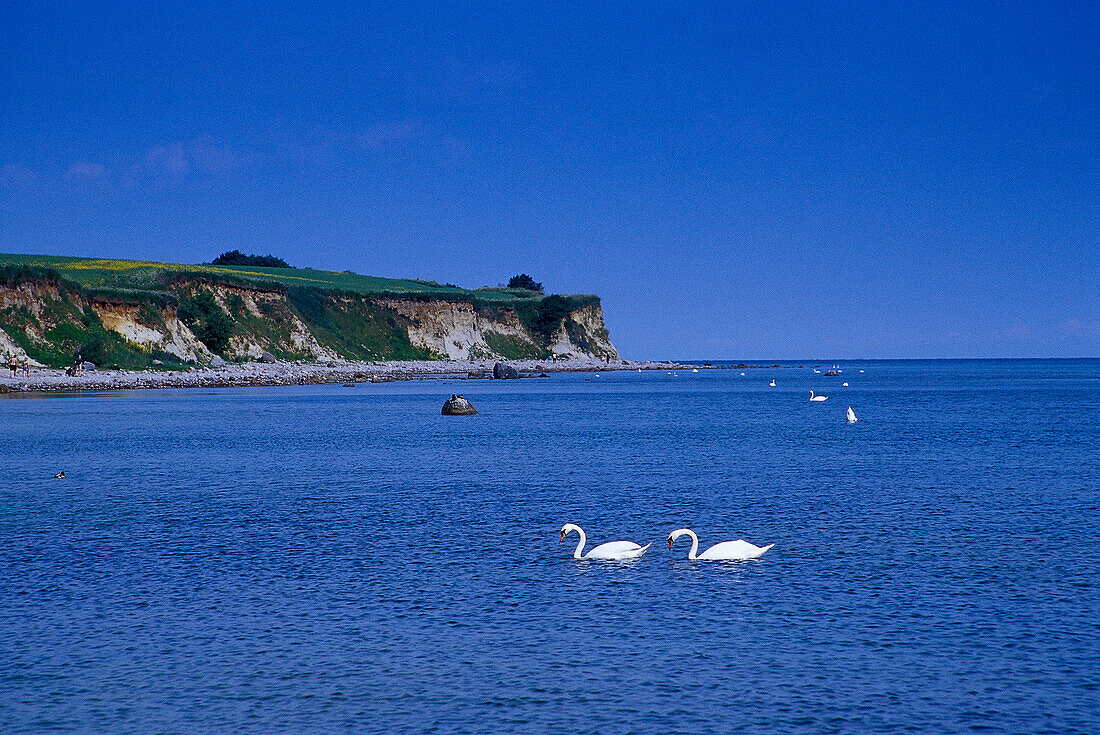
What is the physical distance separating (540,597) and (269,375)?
94.5 meters

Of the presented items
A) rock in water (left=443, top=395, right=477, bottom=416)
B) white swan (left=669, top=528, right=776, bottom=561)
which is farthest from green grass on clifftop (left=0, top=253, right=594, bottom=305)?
white swan (left=669, top=528, right=776, bottom=561)

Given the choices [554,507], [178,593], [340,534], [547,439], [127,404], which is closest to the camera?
[178,593]

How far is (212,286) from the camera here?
121m

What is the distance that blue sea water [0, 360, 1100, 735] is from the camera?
36.0 ft

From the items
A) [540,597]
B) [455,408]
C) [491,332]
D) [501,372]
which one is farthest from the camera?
[491,332]

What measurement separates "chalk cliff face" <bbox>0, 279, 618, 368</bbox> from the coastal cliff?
0.15 metres

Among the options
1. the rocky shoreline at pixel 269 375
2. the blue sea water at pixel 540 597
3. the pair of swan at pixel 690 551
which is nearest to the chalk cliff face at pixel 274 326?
the rocky shoreline at pixel 269 375

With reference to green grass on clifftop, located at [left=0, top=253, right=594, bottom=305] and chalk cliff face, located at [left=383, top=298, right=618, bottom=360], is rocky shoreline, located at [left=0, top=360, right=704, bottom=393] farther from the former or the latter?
green grass on clifftop, located at [left=0, top=253, right=594, bottom=305]

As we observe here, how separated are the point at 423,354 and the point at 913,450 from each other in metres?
116

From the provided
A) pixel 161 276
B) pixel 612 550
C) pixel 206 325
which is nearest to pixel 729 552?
pixel 612 550

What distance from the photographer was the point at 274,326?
125 m

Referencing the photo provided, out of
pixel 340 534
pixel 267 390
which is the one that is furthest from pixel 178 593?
pixel 267 390

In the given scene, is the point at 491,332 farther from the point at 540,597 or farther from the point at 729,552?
the point at 540,597

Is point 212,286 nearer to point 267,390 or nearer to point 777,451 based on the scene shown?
point 267,390
